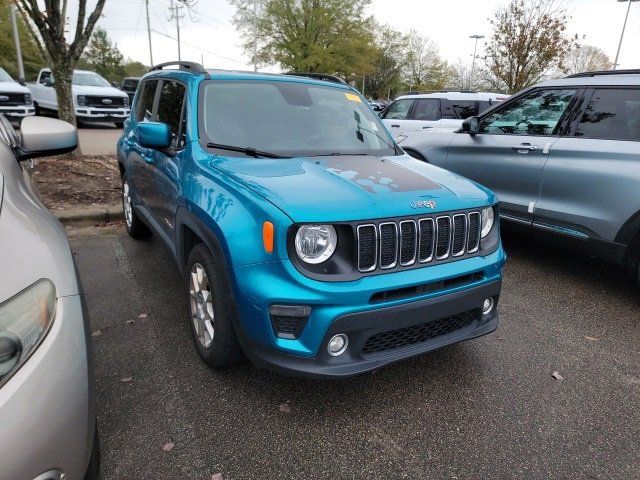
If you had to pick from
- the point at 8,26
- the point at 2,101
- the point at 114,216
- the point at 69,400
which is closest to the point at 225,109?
the point at 69,400

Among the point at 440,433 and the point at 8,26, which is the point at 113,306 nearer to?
the point at 440,433

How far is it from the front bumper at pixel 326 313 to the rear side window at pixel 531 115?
9.84 feet

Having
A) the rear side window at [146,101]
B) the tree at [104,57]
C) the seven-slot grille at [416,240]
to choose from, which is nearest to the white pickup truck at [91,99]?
the rear side window at [146,101]

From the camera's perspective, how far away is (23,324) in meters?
1.38

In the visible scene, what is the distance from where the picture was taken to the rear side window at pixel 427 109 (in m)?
9.36

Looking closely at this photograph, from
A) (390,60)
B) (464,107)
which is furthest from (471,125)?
(390,60)

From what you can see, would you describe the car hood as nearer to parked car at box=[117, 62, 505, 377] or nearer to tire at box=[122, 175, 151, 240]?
parked car at box=[117, 62, 505, 377]

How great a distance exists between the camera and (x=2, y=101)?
13.3m

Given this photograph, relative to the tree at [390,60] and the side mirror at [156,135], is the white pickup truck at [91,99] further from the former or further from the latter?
the tree at [390,60]

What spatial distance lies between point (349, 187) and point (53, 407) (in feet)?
5.35

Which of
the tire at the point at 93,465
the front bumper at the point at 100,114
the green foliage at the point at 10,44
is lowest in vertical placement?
the tire at the point at 93,465

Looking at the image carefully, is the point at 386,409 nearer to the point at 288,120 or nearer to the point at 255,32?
the point at 288,120

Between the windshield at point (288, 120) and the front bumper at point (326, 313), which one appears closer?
the front bumper at point (326, 313)

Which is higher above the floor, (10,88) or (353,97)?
(353,97)
